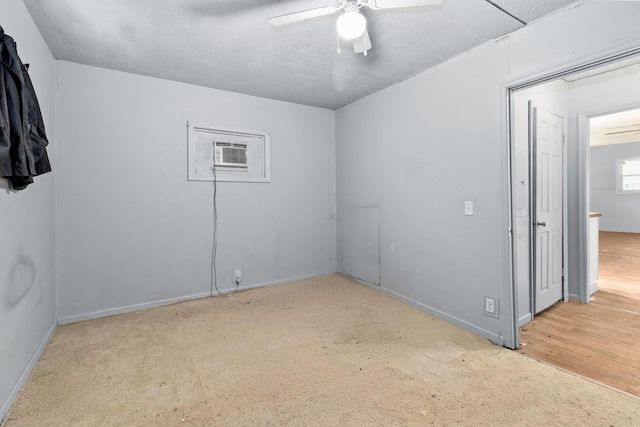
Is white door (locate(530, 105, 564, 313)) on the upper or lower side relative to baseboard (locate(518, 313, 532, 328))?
upper

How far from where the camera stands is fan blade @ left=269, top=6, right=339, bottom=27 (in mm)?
1511

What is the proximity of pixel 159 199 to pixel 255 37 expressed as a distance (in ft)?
5.96

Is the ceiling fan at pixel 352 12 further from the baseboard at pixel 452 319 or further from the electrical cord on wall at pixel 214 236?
the baseboard at pixel 452 319

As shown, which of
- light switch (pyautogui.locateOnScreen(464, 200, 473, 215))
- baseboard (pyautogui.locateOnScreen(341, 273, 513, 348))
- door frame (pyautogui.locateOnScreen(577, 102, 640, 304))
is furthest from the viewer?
door frame (pyautogui.locateOnScreen(577, 102, 640, 304))

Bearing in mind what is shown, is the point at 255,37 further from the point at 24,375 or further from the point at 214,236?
the point at 24,375

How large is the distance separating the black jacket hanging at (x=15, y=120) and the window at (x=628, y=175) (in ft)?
37.3

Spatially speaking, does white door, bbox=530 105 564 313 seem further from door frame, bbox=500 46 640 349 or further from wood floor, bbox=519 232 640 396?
door frame, bbox=500 46 640 349

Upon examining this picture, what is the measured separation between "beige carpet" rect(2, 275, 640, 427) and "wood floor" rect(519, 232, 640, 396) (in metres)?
0.21

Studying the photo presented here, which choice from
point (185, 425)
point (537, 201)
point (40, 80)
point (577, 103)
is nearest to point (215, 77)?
point (40, 80)

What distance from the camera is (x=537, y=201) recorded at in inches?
106

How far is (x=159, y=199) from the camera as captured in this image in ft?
9.84

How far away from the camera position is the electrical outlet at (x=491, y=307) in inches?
88.6

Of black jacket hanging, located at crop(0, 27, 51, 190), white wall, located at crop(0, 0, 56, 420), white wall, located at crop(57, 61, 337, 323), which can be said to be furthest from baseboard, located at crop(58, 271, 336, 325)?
black jacket hanging, located at crop(0, 27, 51, 190)

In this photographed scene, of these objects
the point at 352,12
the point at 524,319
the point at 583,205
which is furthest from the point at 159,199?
the point at 583,205
